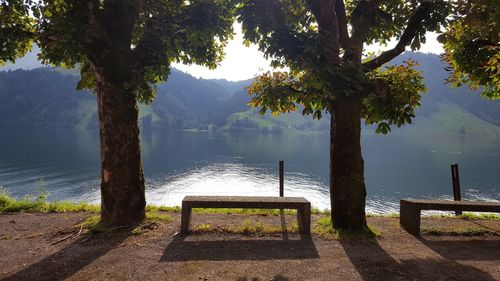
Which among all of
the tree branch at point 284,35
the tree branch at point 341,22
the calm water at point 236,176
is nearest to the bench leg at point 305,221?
the tree branch at point 284,35

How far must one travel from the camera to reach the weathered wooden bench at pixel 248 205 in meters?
10.1

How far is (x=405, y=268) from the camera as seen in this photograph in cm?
762

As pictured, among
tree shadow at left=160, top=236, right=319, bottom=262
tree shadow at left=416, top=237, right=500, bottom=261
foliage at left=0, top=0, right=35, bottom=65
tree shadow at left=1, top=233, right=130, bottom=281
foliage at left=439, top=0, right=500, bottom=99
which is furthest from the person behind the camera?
foliage at left=439, top=0, right=500, bottom=99

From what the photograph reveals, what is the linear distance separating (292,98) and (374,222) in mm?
5295

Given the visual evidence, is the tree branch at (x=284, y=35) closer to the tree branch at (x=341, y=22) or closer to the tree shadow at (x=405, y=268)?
the tree branch at (x=341, y=22)

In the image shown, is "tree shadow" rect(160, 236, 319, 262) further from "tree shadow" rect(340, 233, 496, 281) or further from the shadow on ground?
"tree shadow" rect(340, 233, 496, 281)

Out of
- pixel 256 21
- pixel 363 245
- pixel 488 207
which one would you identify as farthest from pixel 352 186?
pixel 256 21

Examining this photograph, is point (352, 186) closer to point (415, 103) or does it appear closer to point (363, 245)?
point (363, 245)

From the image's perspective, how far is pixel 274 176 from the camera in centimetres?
9238

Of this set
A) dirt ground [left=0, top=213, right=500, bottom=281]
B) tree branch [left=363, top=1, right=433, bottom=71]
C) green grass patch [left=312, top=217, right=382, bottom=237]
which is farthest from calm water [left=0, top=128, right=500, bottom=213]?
dirt ground [left=0, top=213, right=500, bottom=281]

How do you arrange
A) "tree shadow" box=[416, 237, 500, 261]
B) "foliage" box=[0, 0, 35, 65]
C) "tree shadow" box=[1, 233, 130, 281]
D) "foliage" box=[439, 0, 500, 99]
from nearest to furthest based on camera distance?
1. "tree shadow" box=[1, 233, 130, 281]
2. "tree shadow" box=[416, 237, 500, 261]
3. "foliage" box=[0, 0, 35, 65]
4. "foliage" box=[439, 0, 500, 99]

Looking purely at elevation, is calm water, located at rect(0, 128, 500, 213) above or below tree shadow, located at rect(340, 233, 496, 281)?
below

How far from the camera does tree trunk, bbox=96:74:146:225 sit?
403 inches

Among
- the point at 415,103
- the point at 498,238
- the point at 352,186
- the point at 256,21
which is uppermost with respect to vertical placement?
the point at 256,21
